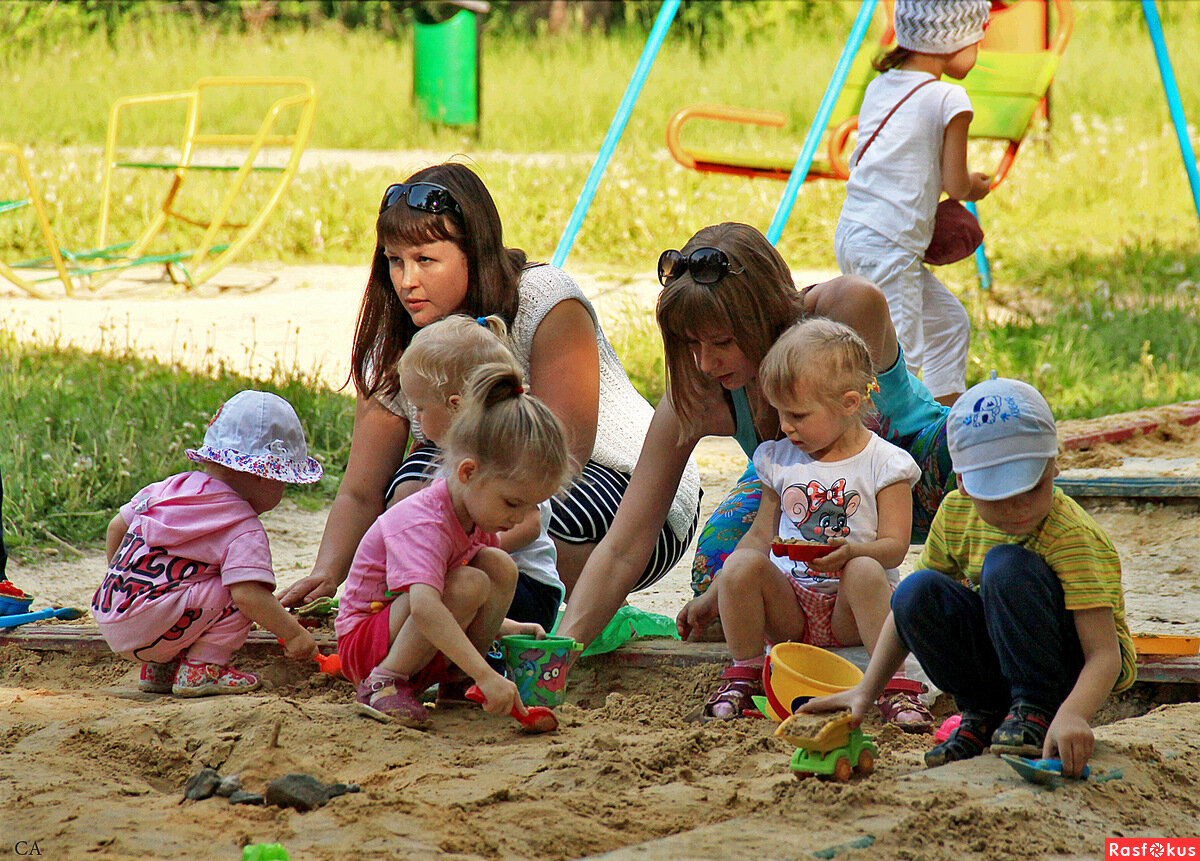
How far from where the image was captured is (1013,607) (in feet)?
6.75

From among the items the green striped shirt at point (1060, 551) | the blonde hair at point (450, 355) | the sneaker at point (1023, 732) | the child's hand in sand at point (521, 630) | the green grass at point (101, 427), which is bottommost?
the green grass at point (101, 427)

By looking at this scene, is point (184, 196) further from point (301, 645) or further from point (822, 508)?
point (822, 508)

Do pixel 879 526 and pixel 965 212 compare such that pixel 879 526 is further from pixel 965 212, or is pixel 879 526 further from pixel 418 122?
pixel 418 122

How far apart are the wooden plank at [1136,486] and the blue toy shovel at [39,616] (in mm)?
2790

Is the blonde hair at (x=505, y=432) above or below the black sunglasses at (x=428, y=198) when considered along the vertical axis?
below

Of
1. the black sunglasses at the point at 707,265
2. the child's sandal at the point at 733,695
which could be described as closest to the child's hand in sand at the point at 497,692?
the child's sandal at the point at 733,695

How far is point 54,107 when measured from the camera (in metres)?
13.2

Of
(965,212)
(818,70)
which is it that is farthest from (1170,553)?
(818,70)

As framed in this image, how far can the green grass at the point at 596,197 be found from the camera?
4996mm

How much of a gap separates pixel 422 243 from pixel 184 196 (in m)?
7.38

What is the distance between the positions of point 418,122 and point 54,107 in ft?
12.5

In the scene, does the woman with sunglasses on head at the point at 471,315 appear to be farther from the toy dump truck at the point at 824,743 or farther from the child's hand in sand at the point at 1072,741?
the child's hand in sand at the point at 1072,741

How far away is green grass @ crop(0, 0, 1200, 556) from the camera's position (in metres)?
5.00

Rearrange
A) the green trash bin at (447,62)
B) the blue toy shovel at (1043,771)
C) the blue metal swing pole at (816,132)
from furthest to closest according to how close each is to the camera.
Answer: the green trash bin at (447,62) → the blue metal swing pole at (816,132) → the blue toy shovel at (1043,771)
